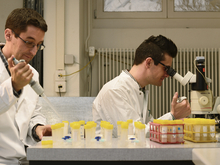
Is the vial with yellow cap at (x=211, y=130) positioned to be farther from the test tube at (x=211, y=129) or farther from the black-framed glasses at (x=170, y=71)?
the black-framed glasses at (x=170, y=71)

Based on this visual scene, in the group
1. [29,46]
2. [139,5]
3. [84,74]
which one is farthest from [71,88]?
[139,5]

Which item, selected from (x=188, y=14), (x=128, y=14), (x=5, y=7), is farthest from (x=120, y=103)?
(x=188, y=14)

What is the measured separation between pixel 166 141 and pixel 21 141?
0.89 m

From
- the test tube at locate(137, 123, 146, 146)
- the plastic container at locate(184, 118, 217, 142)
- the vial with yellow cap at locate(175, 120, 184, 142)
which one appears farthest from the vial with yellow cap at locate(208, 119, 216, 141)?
the test tube at locate(137, 123, 146, 146)

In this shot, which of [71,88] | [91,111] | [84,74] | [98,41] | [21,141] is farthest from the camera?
[98,41]

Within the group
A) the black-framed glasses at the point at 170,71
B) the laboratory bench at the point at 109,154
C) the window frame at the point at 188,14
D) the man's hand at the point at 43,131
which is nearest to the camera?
the laboratory bench at the point at 109,154

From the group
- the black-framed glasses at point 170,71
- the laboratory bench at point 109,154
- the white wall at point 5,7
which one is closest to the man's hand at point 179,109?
the black-framed glasses at point 170,71

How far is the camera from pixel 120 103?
1457 millimetres

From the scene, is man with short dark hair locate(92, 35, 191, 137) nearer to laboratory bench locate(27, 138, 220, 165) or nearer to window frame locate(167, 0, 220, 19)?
laboratory bench locate(27, 138, 220, 165)

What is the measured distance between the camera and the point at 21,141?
138 cm

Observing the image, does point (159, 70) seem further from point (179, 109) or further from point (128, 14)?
point (128, 14)

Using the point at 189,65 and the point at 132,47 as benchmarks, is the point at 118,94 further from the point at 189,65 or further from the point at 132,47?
the point at 189,65

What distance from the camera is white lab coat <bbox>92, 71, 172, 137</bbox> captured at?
144 centimetres

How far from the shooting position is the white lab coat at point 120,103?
144cm
